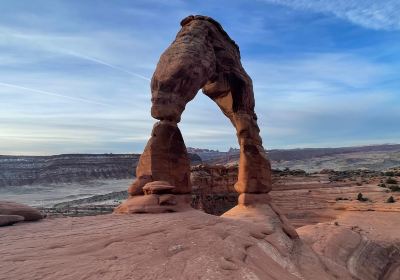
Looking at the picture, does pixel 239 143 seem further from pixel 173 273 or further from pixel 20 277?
pixel 20 277

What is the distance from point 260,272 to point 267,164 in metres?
6.91

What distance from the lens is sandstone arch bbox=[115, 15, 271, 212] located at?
9.76 meters

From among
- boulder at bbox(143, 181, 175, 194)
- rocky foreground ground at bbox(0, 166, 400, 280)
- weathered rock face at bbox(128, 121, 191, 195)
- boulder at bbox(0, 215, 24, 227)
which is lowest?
rocky foreground ground at bbox(0, 166, 400, 280)

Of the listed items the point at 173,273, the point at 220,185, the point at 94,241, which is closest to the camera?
the point at 173,273

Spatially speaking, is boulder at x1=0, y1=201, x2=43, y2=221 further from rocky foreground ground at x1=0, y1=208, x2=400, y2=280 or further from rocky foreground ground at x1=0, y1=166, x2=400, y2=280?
rocky foreground ground at x1=0, y1=208, x2=400, y2=280

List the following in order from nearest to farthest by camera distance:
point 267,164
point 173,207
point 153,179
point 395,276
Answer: point 173,207, point 153,179, point 395,276, point 267,164

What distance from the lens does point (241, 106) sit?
12.7m

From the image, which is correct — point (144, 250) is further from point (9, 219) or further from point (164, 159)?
point (164, 159)

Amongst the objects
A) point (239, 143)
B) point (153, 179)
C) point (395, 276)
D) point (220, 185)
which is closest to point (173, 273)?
point (153, 179)

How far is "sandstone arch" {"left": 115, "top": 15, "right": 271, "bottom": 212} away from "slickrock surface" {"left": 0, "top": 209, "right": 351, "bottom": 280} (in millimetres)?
1803

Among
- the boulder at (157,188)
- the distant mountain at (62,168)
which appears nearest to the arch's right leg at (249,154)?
the boulder at (157,188)

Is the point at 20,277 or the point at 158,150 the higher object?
the point at 158,150

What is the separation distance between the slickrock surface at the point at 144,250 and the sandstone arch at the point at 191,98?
1.80 meters

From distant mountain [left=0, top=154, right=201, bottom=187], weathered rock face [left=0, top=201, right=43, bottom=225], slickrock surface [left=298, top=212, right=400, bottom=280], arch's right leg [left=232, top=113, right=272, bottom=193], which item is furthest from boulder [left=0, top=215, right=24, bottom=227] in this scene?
distant mountain [left=0, top=154, right=201, bottom=187]
